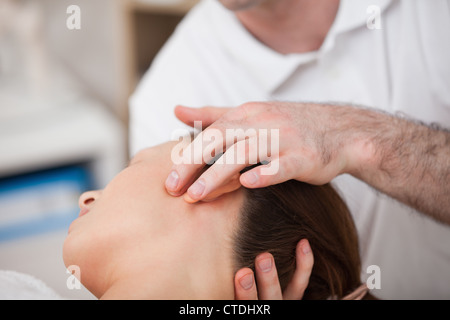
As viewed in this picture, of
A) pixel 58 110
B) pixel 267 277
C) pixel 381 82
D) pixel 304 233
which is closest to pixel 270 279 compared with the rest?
pixel 267 277

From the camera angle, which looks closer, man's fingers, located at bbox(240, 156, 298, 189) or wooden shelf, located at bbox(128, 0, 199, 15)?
man's fingers, located at bbox(240, 156, 298, 189)

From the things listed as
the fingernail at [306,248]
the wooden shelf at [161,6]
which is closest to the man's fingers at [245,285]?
the fingernail at [306,248]

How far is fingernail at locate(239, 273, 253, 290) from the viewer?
0.67m

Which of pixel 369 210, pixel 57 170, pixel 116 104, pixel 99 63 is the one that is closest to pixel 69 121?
pixel 57 170

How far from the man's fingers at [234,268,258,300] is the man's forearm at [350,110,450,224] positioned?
0.87ft

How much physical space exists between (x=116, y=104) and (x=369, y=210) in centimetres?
140

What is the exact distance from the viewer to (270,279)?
2.28 feet

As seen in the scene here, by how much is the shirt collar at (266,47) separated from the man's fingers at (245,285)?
58cm

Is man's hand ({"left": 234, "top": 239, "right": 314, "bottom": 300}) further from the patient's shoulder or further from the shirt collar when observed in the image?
the shirt collar

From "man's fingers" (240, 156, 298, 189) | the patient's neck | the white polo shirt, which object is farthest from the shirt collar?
the patient's neck

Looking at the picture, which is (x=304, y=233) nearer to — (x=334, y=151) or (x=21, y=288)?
(x=334, y=151)

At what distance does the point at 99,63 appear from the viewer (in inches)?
85.3

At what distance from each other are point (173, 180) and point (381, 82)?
642 millimetres

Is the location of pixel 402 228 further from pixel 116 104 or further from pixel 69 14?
pixel 69 14
